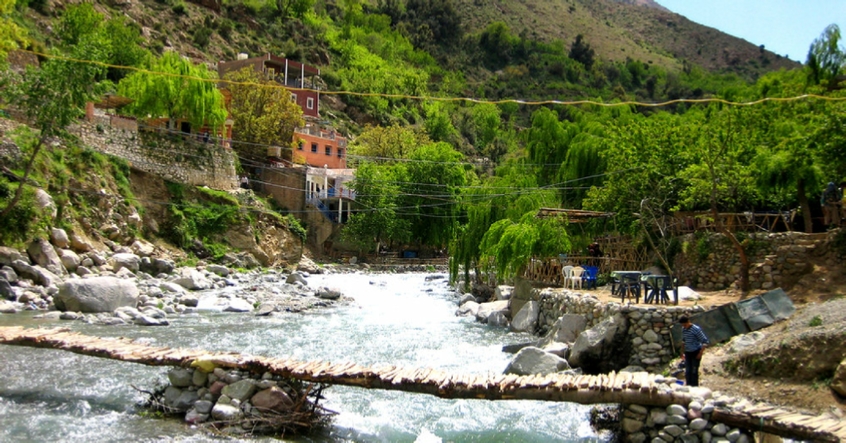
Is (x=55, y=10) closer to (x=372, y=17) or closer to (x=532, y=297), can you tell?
(x=532, y=297)

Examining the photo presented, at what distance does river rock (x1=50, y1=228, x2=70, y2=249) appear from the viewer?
822 inches

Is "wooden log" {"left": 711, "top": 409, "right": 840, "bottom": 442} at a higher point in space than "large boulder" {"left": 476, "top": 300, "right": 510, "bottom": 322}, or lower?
higher

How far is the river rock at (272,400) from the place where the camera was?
8.54 m

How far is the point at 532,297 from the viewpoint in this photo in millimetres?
18891

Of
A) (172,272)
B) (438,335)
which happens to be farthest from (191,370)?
(172,272)

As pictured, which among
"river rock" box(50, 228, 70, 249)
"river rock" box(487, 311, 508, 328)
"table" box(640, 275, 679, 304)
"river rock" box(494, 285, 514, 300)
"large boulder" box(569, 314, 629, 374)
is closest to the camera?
"large boulder" box(569, 314, 629, 374)

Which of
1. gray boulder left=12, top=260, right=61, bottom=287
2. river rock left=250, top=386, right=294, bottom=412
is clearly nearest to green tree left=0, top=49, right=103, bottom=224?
gray boulder left=12, top=260, right=61, bottom=287

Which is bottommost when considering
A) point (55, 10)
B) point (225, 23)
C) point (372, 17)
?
point (55, 10)

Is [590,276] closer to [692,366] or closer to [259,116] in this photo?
[692,366]

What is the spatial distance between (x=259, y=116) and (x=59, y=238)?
24294mm

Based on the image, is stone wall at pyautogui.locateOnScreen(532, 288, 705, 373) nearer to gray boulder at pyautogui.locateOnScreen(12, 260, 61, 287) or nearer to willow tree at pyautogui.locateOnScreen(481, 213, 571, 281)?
willow tree at pyautogui.locateOnScreen(481, 213, 571, 281)

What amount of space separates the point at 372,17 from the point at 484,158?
5747cm

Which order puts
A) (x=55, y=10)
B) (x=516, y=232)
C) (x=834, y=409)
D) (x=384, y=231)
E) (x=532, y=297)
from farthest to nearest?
(x=55, y=10) → (x=384, y=231) → (x=516, y=232) → (x=532, y=297) → (x=834, y=409)

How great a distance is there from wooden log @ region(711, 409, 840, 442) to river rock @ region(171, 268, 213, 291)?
19.8 meters
